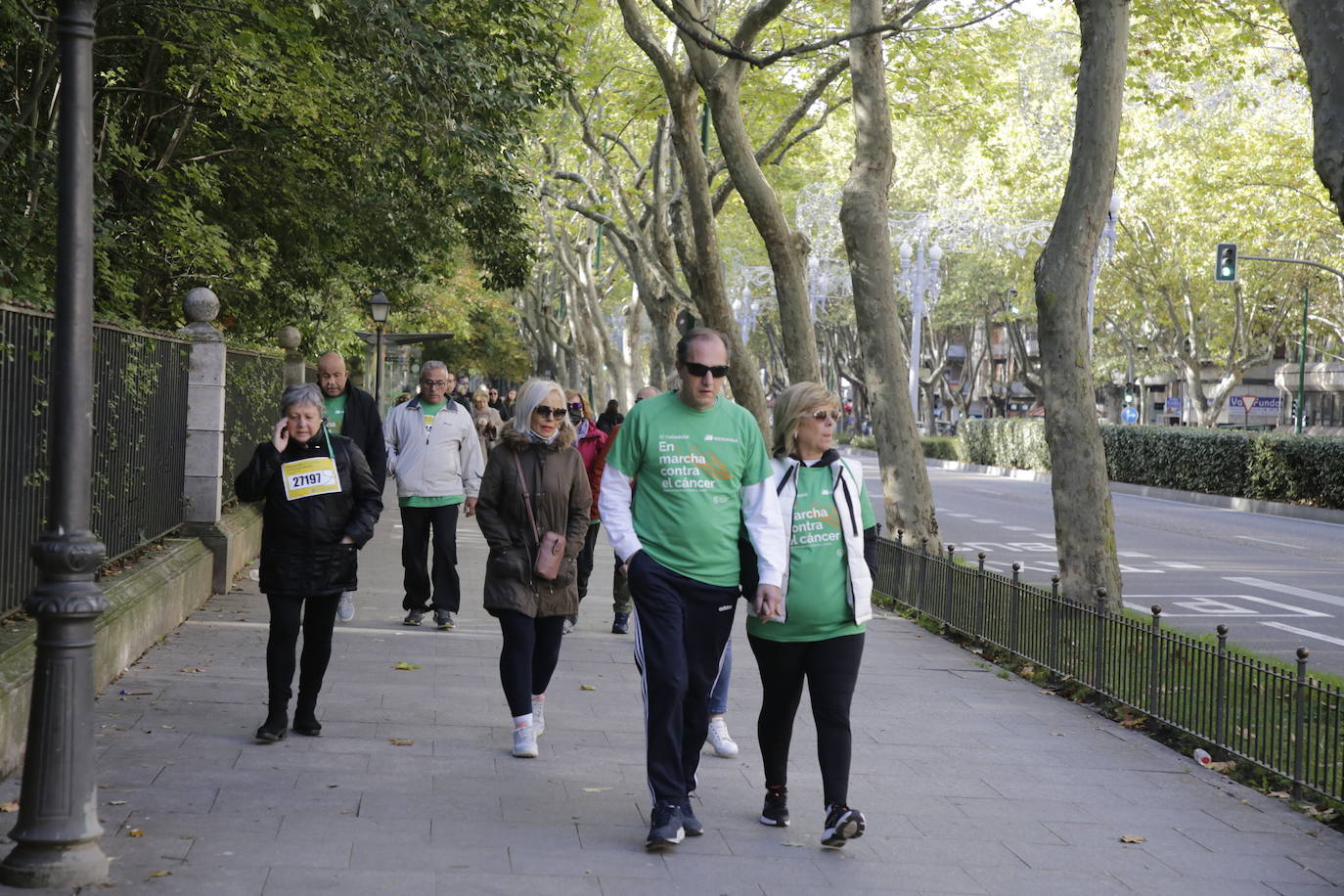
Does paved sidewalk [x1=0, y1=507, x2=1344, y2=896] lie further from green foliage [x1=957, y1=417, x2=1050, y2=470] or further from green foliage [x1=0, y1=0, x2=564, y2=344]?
green foliage [x1=957, y1=417, x2=1050, y2=470]

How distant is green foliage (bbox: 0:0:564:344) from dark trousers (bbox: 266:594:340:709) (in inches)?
73.3

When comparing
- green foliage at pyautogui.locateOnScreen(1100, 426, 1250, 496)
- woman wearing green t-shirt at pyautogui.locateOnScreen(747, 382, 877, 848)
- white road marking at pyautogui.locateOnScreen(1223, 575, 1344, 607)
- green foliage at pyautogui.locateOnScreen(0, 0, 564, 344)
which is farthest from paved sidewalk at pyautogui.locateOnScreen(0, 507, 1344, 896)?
green foliage at pyautogui.locateOnScreen(1100, 426, 1250, 496)

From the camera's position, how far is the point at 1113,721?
8.71m

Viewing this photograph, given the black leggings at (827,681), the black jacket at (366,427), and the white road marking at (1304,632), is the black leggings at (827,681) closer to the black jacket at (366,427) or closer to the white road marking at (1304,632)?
the black jacket at (366,427)

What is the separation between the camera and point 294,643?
7102 millimetres

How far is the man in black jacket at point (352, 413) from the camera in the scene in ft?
30.1

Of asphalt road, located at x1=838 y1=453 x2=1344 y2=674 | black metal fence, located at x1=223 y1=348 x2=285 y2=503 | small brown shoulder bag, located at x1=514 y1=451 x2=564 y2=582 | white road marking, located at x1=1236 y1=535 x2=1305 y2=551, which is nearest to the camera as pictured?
small brown shoulder bag, located at x1=514 y1=451 x2=564 y2=582

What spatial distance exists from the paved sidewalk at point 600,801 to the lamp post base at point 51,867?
0.53 ft

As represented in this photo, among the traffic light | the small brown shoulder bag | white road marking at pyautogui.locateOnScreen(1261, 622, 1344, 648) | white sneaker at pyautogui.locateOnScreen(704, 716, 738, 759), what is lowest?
white road marking at pyautogui.locateOnScreen(1261, 622, 1344, 648)

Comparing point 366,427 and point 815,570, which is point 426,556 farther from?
point 815,570

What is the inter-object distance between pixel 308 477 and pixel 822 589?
8.40 feet

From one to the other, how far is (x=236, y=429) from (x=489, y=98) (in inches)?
186

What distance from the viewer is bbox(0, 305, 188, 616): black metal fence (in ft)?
23.9

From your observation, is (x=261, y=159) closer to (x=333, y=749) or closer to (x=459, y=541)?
(x=459, y=541)
